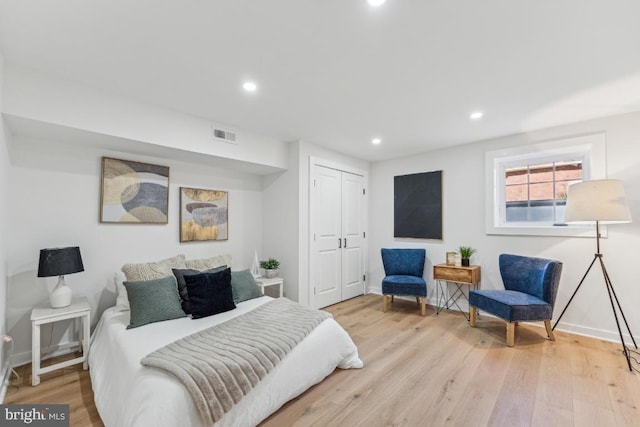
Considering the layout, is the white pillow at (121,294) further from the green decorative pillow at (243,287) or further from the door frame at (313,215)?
the door frame at (313,215)

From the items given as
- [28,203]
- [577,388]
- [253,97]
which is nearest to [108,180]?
[28,203]

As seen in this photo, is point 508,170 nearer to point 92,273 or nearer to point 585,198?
point 585,198

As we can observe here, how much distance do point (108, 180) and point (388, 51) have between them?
112 inches

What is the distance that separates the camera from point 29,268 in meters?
2.50

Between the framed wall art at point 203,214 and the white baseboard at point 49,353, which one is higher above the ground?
the framed wall art at point 203,214

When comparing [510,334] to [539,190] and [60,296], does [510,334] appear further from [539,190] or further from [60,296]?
[60,296]

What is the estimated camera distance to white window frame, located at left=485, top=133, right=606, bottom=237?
3.11 meters

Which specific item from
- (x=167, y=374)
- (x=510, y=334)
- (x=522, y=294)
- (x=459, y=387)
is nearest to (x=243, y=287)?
(x=167, y=374)

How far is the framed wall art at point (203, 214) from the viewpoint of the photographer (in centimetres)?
339

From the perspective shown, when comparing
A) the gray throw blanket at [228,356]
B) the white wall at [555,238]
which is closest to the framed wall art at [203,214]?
the gray throw blanket at [228,356]

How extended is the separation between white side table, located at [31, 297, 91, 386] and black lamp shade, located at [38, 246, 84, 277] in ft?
1.02

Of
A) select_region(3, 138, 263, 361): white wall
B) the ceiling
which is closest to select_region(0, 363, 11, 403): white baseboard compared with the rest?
select_region(3, 138, 263, 361): white wall

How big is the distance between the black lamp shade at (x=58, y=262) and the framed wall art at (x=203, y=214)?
3.45ft

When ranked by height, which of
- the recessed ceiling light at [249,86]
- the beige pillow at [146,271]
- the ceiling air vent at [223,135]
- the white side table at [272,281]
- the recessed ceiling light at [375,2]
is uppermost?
the recessed ceiling light at [375,2]
